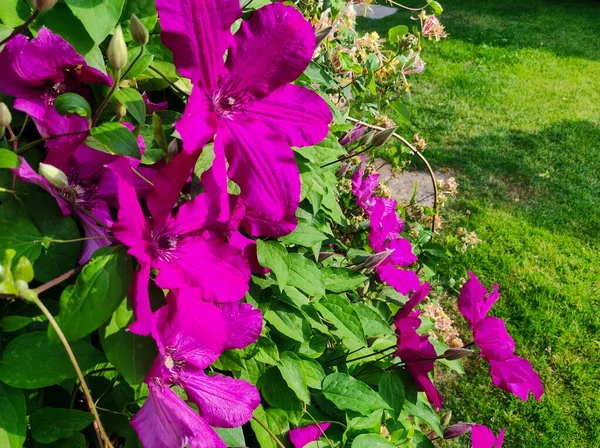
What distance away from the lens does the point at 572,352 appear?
2.84 meters

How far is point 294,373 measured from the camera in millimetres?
982

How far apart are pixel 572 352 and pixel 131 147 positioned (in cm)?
283

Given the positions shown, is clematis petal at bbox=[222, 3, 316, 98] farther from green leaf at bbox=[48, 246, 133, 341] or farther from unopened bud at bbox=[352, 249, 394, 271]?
unopened bud at bbox=[352, 249, 394, 271]

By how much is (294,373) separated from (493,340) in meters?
0.40

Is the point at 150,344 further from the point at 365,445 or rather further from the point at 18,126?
the point at 365,445

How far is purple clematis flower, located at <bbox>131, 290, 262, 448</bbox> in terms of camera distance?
1.75ft

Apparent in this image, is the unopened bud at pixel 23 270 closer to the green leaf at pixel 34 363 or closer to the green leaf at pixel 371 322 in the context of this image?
the green leaf at pixel 34 363

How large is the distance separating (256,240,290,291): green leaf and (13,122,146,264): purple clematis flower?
223mm

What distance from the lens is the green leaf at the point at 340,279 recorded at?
1117 mm

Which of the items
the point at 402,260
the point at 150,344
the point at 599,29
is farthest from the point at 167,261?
the point at 599,29

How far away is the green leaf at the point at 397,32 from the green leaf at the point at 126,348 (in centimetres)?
151

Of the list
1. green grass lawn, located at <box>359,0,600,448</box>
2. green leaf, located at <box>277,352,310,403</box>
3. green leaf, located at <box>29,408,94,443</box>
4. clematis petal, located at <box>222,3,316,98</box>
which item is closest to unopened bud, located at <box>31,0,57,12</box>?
clematis petal, located at <box>222,3,316,98</box>

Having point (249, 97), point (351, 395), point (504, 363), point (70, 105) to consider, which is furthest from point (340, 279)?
point (70, 105)

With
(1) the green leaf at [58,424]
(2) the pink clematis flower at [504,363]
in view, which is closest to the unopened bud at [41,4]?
(1) the green leaf at [58,424]
